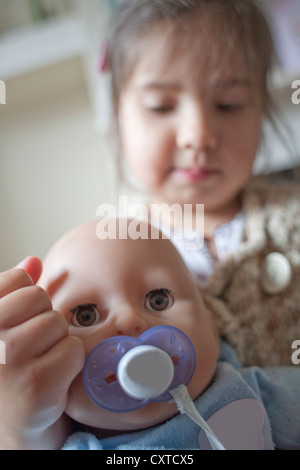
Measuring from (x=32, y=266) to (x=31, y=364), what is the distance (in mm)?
116

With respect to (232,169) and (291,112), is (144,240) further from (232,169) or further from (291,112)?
(291,112)

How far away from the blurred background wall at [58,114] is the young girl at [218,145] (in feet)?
0.50

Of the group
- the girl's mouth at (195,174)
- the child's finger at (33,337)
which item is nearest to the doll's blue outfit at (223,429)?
the child's finger at (33,337)

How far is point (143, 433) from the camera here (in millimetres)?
373

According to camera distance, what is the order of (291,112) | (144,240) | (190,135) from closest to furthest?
1. (144,240)
2. (190,135)
3. (291,112)

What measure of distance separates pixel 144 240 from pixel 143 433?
175 mm

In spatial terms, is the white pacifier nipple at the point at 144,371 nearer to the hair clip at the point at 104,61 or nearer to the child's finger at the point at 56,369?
the child's finger at the point at 56,369

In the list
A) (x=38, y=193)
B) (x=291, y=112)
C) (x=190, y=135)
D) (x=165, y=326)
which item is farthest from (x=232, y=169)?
(x=291, y=112)

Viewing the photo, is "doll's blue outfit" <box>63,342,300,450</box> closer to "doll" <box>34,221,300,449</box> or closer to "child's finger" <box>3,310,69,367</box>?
"doll" <box>34,221,300,449</box>

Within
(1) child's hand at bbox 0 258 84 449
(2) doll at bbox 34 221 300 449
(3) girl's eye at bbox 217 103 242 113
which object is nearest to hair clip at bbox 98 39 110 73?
(3) girl's eye at bbox 217 103 242 113

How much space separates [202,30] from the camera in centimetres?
67

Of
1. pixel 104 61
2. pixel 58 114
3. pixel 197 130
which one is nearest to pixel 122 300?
pixel 197 130

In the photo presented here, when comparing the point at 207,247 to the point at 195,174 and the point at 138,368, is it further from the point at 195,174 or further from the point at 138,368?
the point at 138,368

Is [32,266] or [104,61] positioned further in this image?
[104,61]
